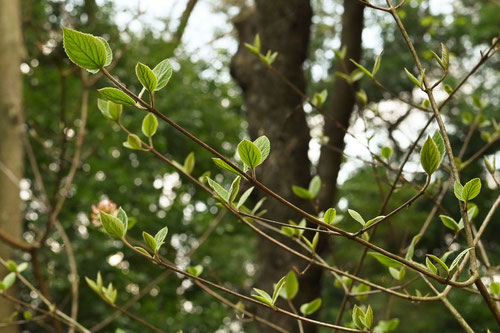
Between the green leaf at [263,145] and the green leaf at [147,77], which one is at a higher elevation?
the green leaf at [147,77]

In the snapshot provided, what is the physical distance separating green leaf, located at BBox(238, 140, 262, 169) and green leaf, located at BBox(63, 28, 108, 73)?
0.49ft

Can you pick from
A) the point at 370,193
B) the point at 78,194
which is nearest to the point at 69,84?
the point at 78,194

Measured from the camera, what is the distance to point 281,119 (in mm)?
2064

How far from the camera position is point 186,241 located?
668 cm

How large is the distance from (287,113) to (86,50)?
1519 mm

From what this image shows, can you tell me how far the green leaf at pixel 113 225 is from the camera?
0.65m

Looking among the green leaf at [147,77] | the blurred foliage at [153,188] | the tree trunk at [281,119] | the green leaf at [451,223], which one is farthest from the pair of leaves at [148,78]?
the blurred foliage at [153,188]

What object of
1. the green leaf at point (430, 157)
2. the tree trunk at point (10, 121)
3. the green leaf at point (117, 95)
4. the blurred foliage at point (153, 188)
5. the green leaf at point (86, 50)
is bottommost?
the blurred foliage at point (153, 188)

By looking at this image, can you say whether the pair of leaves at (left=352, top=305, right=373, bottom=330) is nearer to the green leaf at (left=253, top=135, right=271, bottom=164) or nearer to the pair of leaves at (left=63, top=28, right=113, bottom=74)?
the green leaf at (left=253, top=135, right=271, bottom=164)

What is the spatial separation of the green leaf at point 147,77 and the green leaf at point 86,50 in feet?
0.13

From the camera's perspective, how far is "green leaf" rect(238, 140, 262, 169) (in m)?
0.58

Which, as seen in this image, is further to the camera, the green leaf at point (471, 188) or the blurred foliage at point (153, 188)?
the blurred foliage at point (153, 188)

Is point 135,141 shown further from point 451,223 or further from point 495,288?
point 495,288

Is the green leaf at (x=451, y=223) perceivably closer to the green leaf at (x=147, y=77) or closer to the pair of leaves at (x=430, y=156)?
the pair of leaves at (x=430, y=156)
